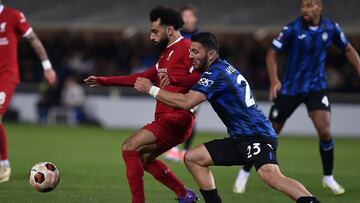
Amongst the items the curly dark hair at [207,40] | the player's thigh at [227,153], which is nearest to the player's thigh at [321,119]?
the player's thigh at [227,153]

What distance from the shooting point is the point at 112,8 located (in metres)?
24.7

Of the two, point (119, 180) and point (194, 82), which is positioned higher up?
point (194, 82)

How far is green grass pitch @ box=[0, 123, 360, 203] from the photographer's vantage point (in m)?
10.0

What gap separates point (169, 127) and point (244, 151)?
1.03 m

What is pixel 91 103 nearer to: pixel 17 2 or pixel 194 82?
pixel 17 2

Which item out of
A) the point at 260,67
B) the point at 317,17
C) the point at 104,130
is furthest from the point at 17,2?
the point at 317,17

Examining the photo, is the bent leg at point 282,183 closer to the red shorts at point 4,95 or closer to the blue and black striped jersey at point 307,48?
the blue and black striped jersey at point 307,48

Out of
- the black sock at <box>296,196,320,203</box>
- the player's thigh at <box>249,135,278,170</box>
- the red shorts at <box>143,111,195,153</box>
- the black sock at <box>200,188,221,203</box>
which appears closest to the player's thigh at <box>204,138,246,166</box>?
the player's thigh at <box>249,135,278,170</box>

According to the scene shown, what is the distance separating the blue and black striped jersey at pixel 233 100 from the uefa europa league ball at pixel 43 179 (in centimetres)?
221

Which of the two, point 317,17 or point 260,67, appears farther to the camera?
point 260,67

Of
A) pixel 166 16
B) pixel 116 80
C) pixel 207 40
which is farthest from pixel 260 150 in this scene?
pixel 116 80

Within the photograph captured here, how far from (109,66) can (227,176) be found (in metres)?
13.6

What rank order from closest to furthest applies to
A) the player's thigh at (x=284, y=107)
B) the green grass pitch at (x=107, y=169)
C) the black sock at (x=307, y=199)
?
the black sock at (x=307, y=199) < the green grass pitch at (x=107, y=169) < the player's thigh at (x=284, y=107)

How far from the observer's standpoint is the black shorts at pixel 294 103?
10719mm
